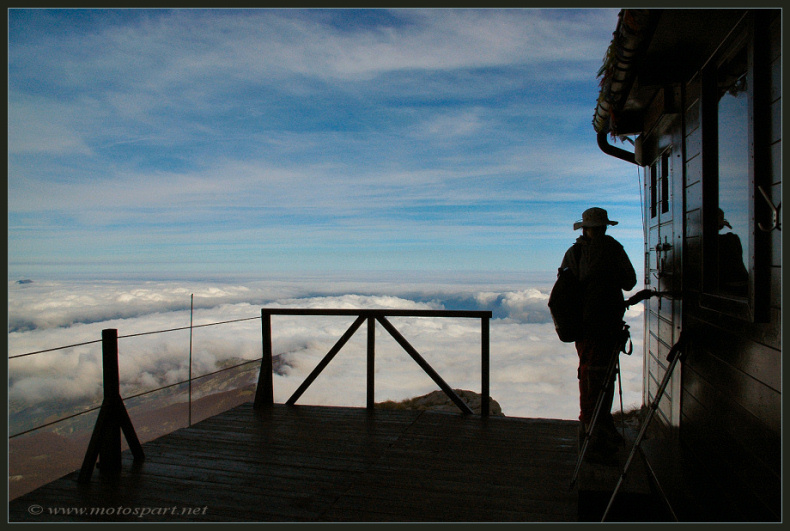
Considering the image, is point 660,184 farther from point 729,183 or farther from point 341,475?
point 341,475

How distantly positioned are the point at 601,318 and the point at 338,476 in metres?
1.96

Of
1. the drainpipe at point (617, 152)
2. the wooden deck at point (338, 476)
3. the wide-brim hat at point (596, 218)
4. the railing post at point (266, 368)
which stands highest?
the drainpipe at point (617, 152)

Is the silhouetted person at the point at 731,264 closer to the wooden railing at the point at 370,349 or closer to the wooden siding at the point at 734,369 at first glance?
the wooden siding at the point at 734,369

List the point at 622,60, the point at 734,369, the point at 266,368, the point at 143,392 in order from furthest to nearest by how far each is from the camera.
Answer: the point at 266,368 → the point at 143,392 → the point at 622,60 → the point at 734,369

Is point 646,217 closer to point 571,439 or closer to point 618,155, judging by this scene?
point 618,155

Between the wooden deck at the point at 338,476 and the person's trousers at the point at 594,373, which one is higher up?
the person's trousers at the point at 594,373

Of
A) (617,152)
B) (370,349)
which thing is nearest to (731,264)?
(617,152)

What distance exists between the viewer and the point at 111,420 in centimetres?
345

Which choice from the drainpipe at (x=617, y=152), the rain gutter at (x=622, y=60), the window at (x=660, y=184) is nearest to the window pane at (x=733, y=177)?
the rain gutter at (x=622, y=60)

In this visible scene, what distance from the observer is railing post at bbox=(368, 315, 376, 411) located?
16.6 ft

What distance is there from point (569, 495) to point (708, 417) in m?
0.89

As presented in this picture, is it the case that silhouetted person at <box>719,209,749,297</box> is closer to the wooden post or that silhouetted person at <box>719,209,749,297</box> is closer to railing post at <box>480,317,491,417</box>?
railing post at <box>480,317,491,417</box>

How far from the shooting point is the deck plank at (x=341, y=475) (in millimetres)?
2758

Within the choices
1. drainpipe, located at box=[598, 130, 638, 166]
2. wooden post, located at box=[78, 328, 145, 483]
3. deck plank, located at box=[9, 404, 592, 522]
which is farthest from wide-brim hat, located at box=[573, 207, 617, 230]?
wooden post, located at box=[78, 328, 145, 483]
